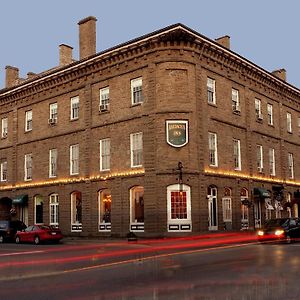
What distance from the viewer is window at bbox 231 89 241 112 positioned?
33.1 meters

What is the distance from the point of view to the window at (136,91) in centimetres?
2983

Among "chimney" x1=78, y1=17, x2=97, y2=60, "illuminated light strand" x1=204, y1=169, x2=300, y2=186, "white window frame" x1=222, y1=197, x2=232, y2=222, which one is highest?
"chimney" x1=78, y1=17, x2=97, y2=60

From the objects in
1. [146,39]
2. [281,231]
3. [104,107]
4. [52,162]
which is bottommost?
[281,231]

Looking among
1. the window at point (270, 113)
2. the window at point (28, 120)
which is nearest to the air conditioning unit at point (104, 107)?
the window at point (28, 120)

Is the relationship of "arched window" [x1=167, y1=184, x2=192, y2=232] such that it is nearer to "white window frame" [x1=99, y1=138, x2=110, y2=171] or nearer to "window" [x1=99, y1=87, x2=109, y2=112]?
"white window frame" [x1=99, y1=138, x2=110, y2=171]

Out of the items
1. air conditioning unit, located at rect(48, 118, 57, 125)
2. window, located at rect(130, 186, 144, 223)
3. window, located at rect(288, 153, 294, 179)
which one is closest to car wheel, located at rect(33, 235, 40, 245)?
window, located at rect(130, 186, 144, 223)

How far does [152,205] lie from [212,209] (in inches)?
173

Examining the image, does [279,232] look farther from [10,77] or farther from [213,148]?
[10,77]

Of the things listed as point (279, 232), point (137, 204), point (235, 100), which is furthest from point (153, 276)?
point (235, 100)

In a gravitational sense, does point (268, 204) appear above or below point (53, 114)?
Result: below

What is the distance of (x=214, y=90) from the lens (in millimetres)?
31203

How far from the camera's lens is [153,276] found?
1248 centimetres

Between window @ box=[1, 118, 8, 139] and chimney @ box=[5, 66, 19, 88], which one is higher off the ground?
chimney @ box=[5, 66, 19, 88]

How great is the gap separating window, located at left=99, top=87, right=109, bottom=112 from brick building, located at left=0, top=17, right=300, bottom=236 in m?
0.08
